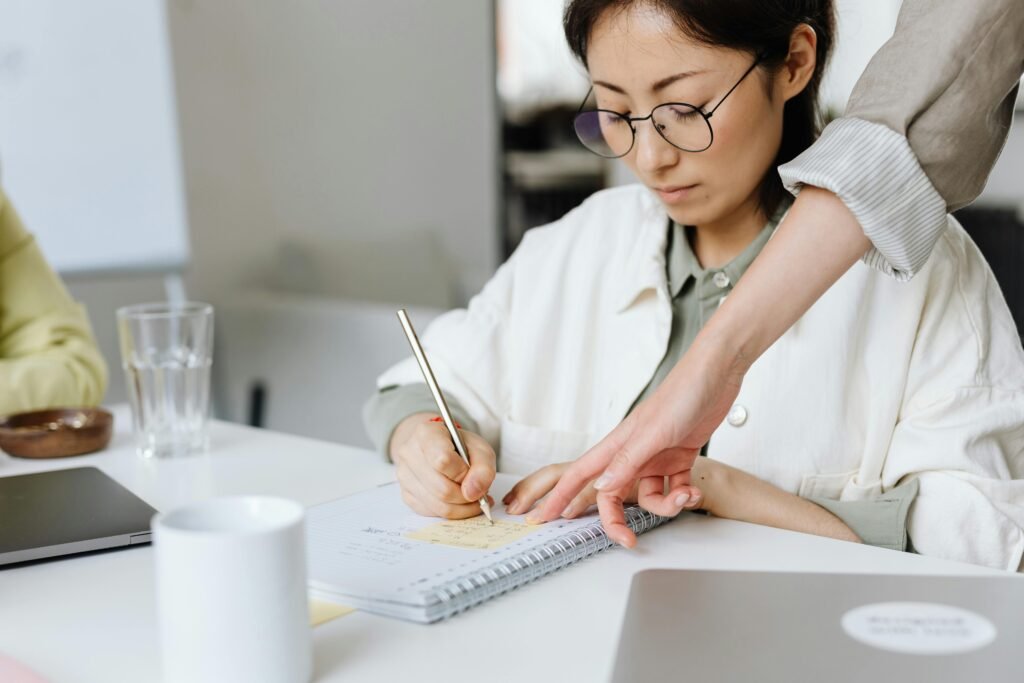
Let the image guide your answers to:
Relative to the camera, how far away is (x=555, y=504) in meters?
0.82

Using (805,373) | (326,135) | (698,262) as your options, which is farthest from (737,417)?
(326,135)

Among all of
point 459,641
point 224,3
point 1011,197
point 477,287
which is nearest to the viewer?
point 459,641

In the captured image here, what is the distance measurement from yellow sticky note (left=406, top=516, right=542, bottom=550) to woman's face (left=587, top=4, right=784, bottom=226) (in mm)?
419

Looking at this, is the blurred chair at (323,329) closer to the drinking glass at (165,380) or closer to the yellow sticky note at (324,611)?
the drinking glass at (165,380)

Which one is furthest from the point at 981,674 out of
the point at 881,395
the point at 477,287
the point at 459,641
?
the point at 477,287

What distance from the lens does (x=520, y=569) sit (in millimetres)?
716

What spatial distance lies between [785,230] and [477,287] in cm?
254

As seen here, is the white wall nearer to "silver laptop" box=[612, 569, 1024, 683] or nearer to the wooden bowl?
the wooden bowl

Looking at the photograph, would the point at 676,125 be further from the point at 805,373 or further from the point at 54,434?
the point at 54,434

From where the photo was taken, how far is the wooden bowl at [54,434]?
115cm

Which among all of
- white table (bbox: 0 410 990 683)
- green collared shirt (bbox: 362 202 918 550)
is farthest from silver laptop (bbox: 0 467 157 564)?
green collared shirt (bbox: 362 202 918 550)

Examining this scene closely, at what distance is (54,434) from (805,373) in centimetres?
80

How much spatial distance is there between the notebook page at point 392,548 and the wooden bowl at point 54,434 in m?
0.42

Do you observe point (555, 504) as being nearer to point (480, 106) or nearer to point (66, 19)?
point (66, 19)
